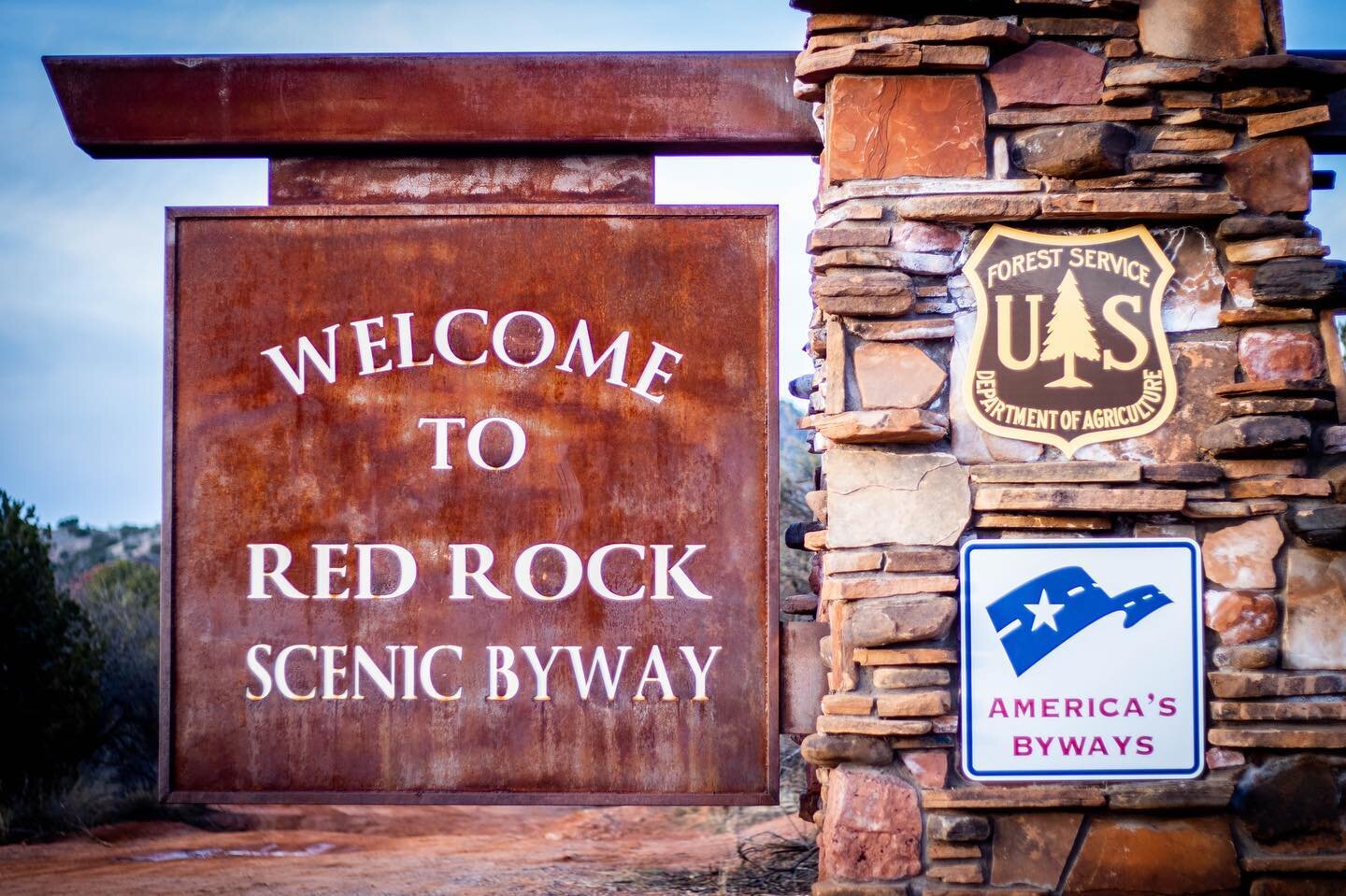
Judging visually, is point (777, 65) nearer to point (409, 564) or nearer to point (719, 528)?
point (719, 528)

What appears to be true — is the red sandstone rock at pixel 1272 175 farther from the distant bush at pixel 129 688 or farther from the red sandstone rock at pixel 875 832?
the distant bush at pixel 129 688

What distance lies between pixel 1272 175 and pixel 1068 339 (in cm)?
81

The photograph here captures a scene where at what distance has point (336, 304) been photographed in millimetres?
3861

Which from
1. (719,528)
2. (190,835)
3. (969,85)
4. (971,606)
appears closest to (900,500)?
(971,606)

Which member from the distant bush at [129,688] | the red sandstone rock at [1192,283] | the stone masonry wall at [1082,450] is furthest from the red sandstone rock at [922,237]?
the distant bush at [129,688]

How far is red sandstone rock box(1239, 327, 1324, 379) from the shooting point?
3.54 m

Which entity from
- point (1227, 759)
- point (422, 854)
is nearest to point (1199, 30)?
point (1227, 759)

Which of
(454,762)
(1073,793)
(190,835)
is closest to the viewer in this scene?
(1073,793)

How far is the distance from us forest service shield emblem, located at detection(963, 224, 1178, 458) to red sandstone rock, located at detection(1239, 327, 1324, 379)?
0.24 m

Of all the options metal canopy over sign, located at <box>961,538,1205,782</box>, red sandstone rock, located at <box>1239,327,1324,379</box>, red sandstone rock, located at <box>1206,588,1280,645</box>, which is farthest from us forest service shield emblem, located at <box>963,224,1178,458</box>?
red sandstone rock, located at <box>1206,588,1280,645</box>

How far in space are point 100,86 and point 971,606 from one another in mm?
3333

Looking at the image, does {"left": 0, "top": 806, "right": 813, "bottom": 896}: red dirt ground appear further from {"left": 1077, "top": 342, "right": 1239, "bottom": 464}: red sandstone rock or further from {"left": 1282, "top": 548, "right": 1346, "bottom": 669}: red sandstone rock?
{"left": 1077, "top": 342, "right": 1239, "bottom": 464}: red sandstone rock

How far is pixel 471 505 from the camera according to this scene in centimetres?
380

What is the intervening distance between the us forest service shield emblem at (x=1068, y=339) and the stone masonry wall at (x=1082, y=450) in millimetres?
53
